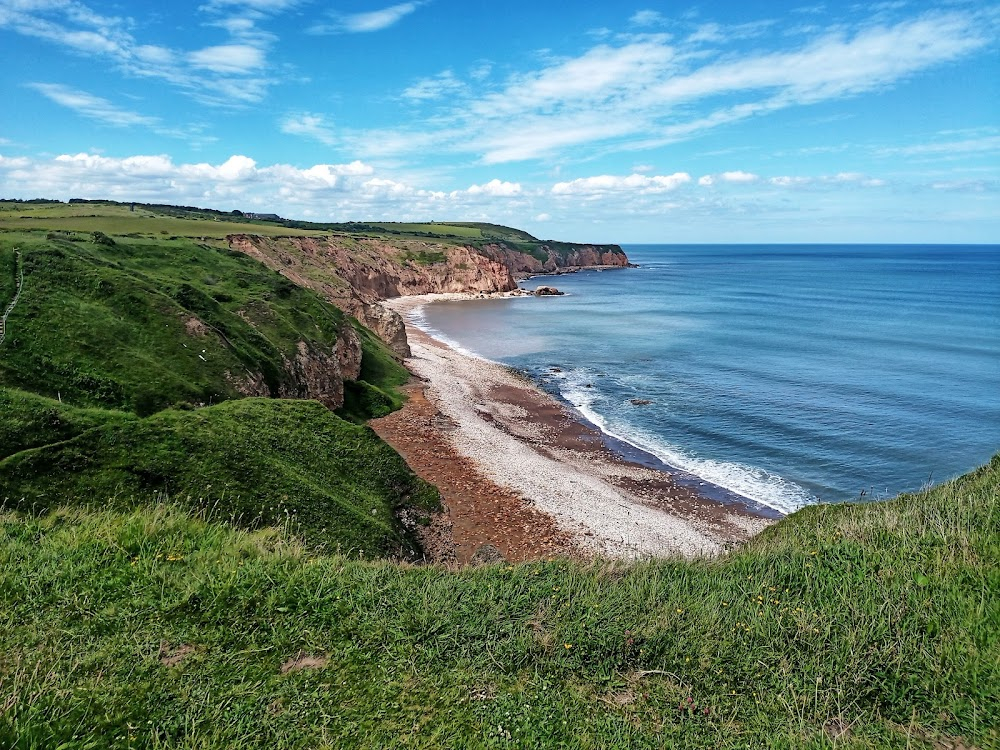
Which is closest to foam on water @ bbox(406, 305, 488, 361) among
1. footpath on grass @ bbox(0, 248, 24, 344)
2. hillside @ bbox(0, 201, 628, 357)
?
hillside @ bbox(0, 201, 628, 357)

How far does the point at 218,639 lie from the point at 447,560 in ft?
40.2

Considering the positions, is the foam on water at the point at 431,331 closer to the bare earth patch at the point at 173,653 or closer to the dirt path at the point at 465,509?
the dirt path at the point at 465,509

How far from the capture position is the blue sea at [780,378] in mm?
35906

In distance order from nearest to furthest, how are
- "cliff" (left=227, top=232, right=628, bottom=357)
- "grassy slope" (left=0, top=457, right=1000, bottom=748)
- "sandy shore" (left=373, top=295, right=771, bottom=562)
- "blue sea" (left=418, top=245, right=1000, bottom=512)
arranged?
"grassy slope" (left=0, top=457, right=1000, bottom=748), "sandy shore" (left=373, top=295, right=771, bottom=562), "blue sea" (left=418, top=245, right=1000, bottom=512), "cliff" (left=227, top=232, right=628, bottom=357)

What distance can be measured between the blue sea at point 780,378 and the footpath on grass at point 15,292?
3460 cm

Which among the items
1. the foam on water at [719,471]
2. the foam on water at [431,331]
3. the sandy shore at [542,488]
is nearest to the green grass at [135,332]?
the sandy shore at [542,488]

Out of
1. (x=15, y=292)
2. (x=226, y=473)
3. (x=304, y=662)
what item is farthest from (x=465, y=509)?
(x=15, y=292)

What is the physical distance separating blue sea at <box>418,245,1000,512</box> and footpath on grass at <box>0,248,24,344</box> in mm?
34604

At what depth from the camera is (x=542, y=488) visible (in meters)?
31.3

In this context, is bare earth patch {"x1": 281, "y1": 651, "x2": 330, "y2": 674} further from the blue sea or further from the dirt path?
the blue sea

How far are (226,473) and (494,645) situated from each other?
37.1ft

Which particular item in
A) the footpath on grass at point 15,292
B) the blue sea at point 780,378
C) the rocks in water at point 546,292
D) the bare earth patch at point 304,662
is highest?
the footpath on grass at point 15,292

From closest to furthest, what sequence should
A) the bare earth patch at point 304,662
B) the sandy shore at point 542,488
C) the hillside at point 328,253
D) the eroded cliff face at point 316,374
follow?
the bare earth patch at point 304,662, the sandy shore at point 542,488, the eroded cliff face at point 316,374, the hillside at point 328,253

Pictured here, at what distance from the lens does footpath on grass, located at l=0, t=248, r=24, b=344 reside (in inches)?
834
